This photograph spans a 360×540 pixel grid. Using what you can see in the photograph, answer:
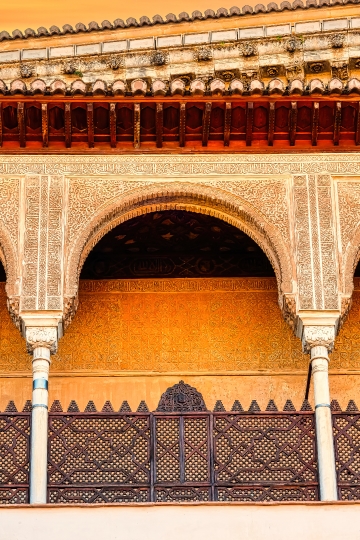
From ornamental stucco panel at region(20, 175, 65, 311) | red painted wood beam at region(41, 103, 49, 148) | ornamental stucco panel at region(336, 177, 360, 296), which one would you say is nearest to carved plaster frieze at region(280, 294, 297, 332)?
ornamental stucco panel at region(336, 177, 360, 296)

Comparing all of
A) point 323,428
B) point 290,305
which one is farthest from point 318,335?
point 323,428

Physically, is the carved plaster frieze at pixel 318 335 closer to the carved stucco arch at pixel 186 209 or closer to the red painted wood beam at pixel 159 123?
the carved stucco arch at pixel 186 209

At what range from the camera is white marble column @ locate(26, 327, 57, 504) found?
11734mm

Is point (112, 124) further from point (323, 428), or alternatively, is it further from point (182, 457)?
point (323, 428)

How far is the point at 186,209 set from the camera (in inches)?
518

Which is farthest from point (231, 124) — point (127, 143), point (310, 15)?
point (310, 15)

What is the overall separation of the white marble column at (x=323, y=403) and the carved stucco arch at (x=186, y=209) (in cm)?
43

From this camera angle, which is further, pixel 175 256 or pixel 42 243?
pixel 175 256

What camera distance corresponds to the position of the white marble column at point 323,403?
464 inches

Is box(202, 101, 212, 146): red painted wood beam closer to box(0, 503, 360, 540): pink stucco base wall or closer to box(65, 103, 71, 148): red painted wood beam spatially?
box(65, 103, 71, 148): red painted wood beam

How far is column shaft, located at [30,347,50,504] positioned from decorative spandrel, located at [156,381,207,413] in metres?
2.06

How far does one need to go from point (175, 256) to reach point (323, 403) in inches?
123

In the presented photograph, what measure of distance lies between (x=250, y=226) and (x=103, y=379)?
233 cm

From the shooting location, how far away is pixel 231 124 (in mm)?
13164
